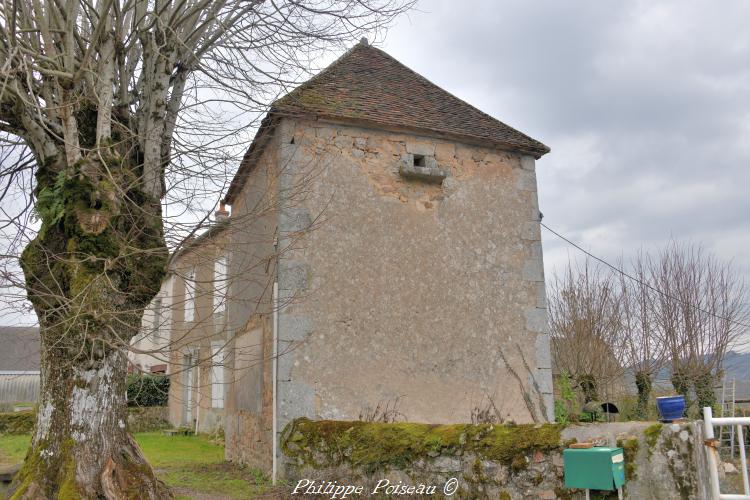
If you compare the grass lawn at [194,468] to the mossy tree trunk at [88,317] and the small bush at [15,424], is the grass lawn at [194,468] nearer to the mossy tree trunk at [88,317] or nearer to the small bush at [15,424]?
the small bush at [15,424]

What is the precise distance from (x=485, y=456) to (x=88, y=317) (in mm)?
3546

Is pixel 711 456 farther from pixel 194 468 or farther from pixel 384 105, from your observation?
pixel 194 468

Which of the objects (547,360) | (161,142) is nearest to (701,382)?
(547,360)

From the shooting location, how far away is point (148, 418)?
16984 mm

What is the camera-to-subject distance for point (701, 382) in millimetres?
14500

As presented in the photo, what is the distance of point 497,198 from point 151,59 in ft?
16.5

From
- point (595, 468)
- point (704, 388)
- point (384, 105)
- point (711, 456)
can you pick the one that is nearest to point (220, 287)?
point (384, 105)

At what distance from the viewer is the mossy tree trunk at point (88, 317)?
497 centimetres

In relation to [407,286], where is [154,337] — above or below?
below

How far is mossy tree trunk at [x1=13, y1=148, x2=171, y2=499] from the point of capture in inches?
196

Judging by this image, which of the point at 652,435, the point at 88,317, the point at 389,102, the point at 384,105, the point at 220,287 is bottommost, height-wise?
the point at 652,435

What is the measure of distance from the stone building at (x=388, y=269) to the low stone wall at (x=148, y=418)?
28.4ft

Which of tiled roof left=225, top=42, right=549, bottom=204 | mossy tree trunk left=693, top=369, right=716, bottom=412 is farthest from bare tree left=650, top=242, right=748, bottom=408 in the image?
tiled roof left=225, top=42, right=549, bottom=204

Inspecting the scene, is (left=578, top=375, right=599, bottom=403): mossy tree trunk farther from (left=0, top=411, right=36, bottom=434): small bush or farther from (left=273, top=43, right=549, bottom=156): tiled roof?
(left=0, top=411, right=36, bottom=434): small bush
